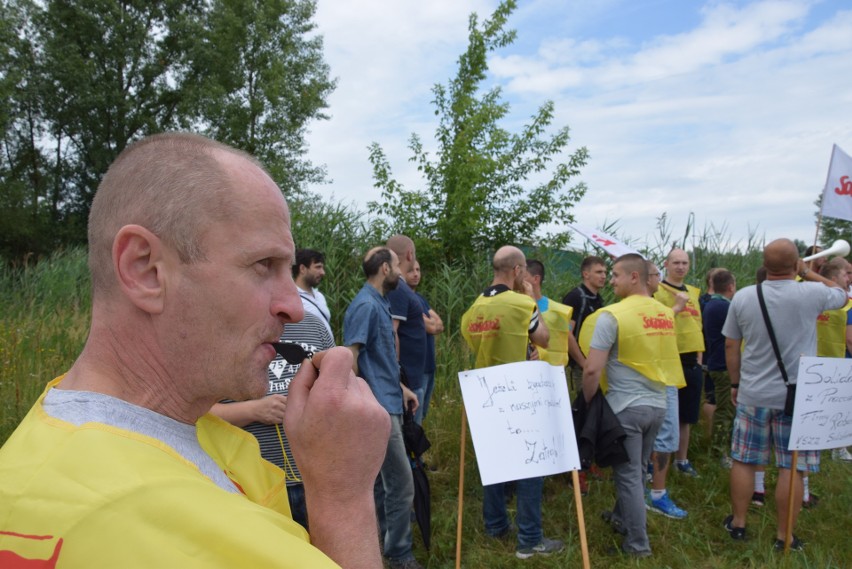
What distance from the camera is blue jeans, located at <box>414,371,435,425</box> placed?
19.3 feet

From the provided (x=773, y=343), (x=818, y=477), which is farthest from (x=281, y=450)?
(x=818, y=477)

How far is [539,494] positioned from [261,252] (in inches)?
172

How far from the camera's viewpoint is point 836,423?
502 cm

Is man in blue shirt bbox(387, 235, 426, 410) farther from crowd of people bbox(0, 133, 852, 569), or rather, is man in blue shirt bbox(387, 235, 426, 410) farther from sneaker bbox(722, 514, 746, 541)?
crowd of people bbox(0, 133, 852, 569)

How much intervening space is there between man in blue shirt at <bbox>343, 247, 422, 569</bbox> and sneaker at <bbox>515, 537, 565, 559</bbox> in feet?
2.57

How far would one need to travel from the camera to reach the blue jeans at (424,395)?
588 cm

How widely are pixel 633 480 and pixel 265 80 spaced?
65.6 ft

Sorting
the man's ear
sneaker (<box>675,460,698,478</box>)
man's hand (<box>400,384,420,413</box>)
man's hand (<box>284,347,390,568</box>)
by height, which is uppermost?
the man's ear

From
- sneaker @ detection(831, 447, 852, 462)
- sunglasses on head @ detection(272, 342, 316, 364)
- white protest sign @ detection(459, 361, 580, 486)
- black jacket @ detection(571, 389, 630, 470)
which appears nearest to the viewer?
sunglasses on head @ detection(272, 342, 316, 364)

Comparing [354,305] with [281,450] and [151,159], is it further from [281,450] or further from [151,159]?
[151,159]

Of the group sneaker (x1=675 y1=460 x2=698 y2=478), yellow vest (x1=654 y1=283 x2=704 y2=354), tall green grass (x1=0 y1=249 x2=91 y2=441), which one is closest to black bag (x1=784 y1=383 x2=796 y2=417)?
yellow vest (x1=654 y1=283 x2=704 y2=354)

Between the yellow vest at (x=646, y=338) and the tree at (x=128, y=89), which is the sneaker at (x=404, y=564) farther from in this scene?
the tree at (x=128, y=89)

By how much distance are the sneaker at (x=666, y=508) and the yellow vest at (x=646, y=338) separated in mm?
1326

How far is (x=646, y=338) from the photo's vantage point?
4965 mm
